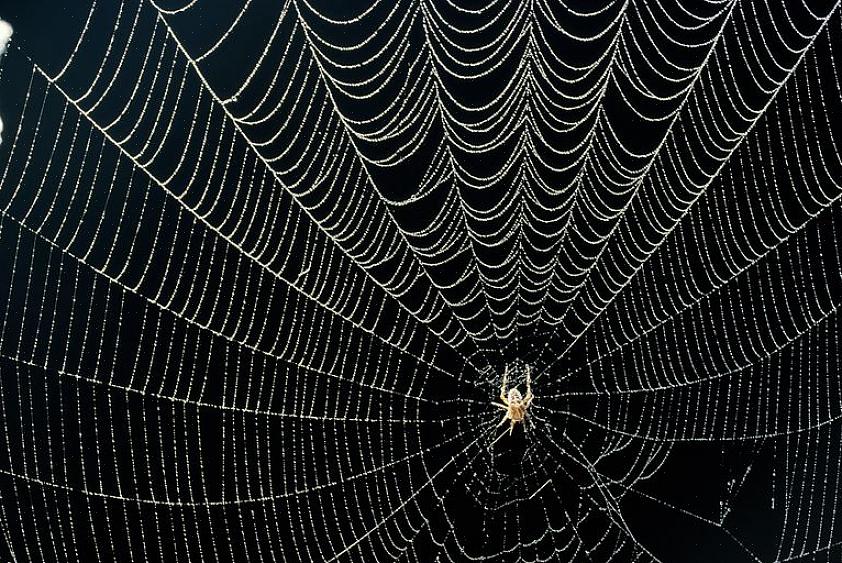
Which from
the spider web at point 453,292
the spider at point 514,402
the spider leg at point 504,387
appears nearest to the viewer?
the spider web at point 453,292

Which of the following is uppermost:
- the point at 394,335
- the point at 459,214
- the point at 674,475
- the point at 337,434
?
the point at 459,214

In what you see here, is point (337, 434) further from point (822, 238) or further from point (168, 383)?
point (822, 238)

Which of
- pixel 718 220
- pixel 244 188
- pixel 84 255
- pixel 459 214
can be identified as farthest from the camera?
pixel 459 214

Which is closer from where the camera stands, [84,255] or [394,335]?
[84,255]

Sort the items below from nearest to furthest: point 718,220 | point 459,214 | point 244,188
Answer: point 244,188 < point 718,220 < point 459,214

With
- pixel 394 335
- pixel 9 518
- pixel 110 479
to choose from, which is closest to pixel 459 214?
pixel 394 335

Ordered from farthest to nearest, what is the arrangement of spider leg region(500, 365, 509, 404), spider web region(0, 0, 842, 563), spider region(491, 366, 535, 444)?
spider leg region(500, 365, 509, 404) < spider region(491, 366, 535, 444) < spider web region(0, 0, 842, 563)
